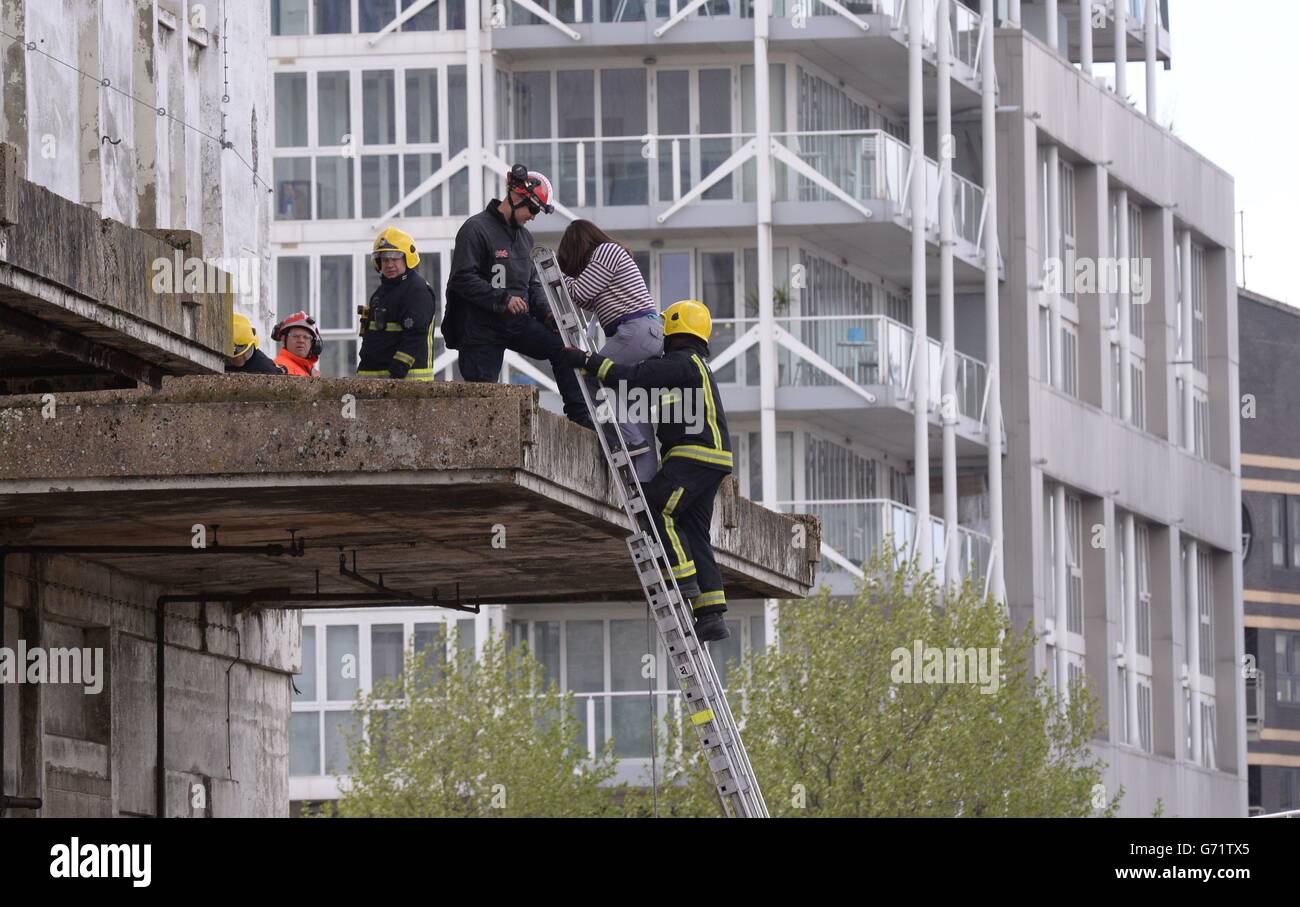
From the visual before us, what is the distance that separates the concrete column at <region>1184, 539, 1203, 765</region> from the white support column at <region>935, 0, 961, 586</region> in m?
12.5

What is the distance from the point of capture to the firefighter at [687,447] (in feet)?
72.2

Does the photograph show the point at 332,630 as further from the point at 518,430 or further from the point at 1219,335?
the point at 518,430

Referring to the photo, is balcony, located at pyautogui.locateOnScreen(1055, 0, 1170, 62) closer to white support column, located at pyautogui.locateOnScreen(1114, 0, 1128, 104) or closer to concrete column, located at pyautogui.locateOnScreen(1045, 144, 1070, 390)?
white support column, located at pyautogui.locateOnScreen(1114, 0, 1128, 104)

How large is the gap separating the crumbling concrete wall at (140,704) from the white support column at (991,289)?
113 feet

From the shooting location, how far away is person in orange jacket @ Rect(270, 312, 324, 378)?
25203mm

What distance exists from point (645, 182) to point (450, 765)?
1391 cm

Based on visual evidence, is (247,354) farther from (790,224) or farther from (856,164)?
(856,164)

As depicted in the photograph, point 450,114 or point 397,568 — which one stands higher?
point 450,114

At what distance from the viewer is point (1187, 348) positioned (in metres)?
75.2

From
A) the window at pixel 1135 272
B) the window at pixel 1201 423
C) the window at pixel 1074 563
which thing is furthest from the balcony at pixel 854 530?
the window at pixel 1201 423

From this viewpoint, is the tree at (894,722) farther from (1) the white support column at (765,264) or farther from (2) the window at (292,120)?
(2) the window at (292,120)

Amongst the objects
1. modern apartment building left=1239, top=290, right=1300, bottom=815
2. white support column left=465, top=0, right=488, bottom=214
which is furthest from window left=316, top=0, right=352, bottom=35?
modern apartment building left=1239, top=290, right=1300, bottom=815

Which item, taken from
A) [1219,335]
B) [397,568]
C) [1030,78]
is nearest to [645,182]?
[1030,78]

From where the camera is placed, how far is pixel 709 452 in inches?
877
